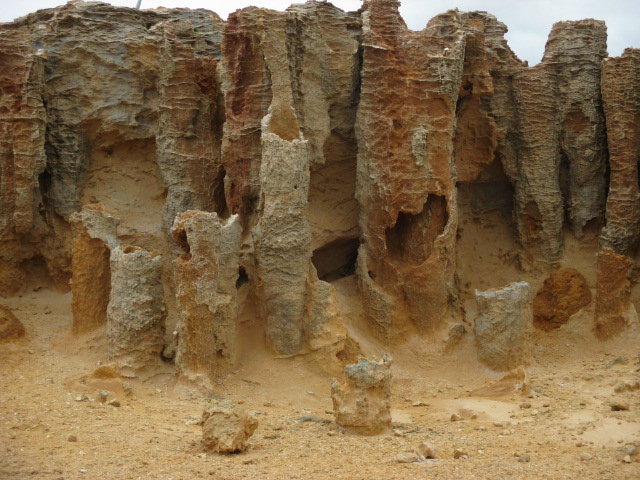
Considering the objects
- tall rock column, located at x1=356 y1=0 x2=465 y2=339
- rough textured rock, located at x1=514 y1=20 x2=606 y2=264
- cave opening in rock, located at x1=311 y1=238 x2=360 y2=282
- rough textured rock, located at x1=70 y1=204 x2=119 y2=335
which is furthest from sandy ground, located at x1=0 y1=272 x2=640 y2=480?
rough textured rock, located at x1=514 y1=20 x2=606 y2=264

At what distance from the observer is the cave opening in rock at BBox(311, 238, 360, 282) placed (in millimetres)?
10102

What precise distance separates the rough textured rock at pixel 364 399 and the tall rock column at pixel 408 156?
232 centimetres

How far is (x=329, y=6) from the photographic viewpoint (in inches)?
382

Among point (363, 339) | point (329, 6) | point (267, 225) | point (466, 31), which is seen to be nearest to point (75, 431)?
point (267, 225)

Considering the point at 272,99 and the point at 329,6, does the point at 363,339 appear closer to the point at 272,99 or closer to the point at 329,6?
the point at 272,99

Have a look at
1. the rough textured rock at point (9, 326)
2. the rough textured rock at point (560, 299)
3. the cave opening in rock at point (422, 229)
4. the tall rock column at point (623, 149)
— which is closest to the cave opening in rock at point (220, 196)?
the cave opening in rock at point (422, 229)

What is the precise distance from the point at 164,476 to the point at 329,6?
18.5 ft

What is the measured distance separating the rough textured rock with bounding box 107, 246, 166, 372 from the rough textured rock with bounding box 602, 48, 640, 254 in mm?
5010

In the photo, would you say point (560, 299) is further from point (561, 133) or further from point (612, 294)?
point (561, 133)

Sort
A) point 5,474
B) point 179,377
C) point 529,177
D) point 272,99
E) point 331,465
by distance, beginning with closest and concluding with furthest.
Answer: point 5,474, point 331,465, point 179,377, point 272,99, point 529,177

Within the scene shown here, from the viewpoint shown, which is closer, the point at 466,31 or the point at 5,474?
the point at 5,474

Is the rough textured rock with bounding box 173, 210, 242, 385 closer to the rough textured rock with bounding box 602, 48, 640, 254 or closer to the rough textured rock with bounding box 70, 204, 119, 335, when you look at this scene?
the rough textured rock with bounding box 70, 204, 119, 335

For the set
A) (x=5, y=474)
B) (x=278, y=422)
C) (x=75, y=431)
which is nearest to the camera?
(x=5, y=474)

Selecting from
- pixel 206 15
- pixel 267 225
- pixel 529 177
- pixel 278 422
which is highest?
pixel 206 15
